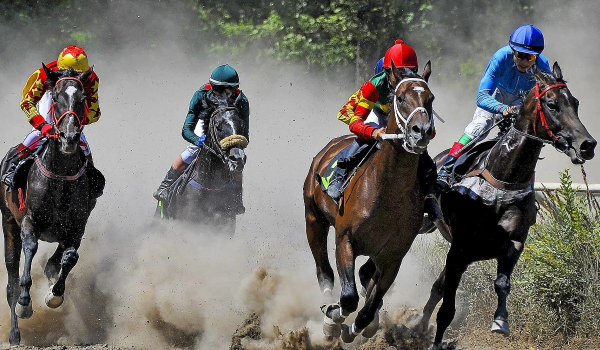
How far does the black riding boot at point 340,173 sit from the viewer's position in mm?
7363

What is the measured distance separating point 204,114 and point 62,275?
8.26 feet

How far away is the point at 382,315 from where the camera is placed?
8820 millimetres

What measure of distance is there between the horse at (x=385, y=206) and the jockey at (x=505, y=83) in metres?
0.90

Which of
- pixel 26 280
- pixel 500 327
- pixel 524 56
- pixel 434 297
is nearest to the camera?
pixel 500 327

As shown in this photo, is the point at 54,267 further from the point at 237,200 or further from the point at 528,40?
the point at 528,40

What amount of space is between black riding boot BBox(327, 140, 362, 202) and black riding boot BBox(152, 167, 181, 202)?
10.5ft

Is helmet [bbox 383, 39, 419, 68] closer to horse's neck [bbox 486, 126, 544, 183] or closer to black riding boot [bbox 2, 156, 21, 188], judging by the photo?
horse's neck [bbox 486, 126, 544, 183]

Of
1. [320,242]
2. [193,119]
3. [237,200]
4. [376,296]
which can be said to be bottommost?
[376,296]

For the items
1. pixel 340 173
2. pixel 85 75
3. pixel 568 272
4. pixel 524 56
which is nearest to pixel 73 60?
pixel 85 75

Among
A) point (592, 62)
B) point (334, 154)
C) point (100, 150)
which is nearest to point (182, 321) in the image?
point (334, 154)

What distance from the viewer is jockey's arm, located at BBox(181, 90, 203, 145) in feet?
32.5

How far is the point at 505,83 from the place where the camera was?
805 centimetres

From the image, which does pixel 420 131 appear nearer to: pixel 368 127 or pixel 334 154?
pixel 368 127

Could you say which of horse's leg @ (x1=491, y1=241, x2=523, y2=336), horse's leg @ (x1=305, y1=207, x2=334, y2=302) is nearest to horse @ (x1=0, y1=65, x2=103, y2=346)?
horse's leg @ (x1=305, y1=207, x2=334, y2=302)
